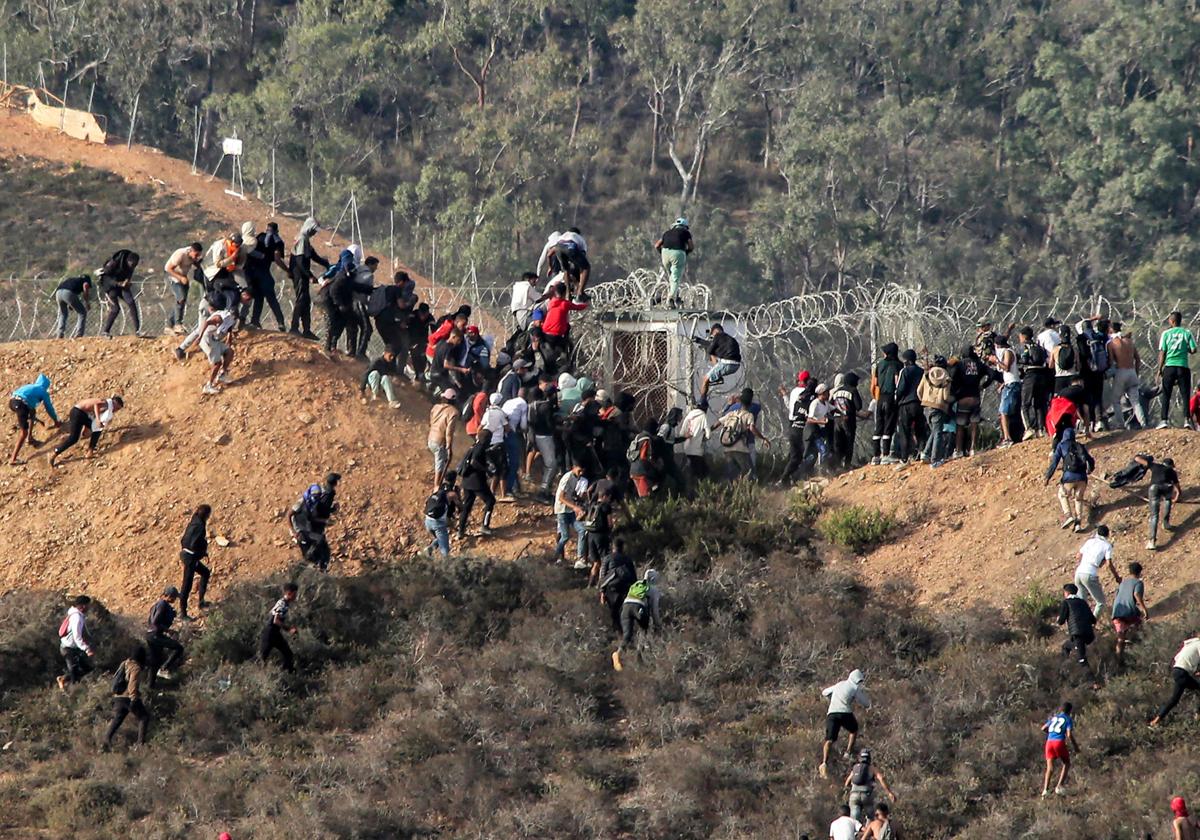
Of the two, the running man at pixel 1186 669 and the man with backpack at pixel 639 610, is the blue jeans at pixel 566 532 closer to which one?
the man with backpack at pixel 639 610

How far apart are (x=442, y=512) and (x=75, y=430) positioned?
4683mm

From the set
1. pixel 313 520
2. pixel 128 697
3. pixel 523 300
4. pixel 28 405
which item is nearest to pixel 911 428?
pixel 523 300

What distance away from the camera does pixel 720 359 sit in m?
23.5

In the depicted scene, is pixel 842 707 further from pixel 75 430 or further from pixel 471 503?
pixel 75 430

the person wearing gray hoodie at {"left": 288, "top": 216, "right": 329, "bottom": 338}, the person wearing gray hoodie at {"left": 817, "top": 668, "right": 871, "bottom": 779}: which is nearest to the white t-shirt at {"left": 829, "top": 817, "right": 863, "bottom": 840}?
the person wearing gray hoodie at {"left": 817, "top": 668, "right": 871, "bottom": 779}

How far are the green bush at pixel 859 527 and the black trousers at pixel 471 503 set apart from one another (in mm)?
3810

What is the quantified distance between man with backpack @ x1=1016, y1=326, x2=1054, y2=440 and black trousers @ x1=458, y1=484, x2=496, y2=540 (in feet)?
20.0

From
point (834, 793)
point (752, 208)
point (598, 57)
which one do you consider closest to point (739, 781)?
point (834, 793)

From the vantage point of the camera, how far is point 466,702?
19.6 m

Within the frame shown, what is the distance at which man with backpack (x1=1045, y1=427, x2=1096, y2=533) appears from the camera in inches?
816

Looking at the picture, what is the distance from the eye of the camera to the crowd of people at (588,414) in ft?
67.4

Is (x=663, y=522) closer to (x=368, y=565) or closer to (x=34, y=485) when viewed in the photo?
(x=368, y=565)

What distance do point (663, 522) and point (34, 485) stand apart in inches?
286

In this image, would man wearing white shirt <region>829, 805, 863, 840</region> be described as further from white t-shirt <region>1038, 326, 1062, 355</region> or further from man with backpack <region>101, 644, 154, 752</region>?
white t-shirt <region>1038, 326, 1062, 355</region>
